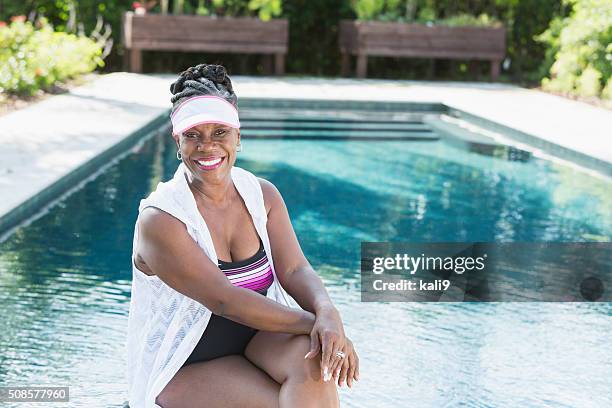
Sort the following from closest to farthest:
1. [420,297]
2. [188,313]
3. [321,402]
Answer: [321,402] → [188,313] → [420,297]

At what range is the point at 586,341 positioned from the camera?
4129mm

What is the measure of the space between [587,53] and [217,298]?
10003 mm

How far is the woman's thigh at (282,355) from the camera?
2.46 m

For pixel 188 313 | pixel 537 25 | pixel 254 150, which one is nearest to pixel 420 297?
pixel 188 313

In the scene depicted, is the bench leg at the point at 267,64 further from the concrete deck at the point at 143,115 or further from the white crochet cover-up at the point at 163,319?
the white crochet cover-up at the point at 163,319

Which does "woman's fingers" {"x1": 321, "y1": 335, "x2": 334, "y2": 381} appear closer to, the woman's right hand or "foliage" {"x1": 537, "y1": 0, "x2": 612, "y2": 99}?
the woman's right hand

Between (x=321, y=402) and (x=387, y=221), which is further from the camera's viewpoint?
(x=387, y=221)

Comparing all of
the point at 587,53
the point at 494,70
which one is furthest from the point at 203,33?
the point at 587,53

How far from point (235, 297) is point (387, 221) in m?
3.82

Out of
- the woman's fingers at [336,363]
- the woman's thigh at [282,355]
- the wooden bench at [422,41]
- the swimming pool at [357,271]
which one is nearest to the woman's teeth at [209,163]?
the woman's thigh at [282,355]

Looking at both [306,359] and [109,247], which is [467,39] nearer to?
[109,247]

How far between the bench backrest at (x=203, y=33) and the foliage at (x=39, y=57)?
61 centimetres

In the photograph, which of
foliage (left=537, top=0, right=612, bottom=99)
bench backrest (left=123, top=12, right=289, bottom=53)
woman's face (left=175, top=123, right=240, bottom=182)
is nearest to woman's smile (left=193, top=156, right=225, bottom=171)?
Answer: woman's face (left=175, top=123, right=240, bottom=182)

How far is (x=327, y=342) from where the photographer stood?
246 centimetres
